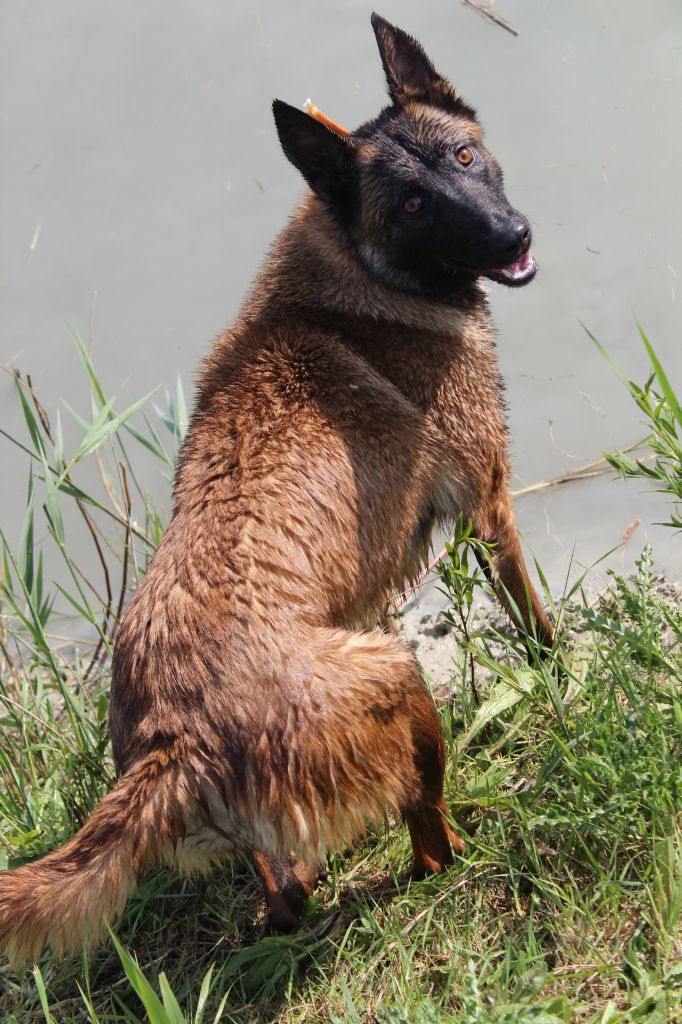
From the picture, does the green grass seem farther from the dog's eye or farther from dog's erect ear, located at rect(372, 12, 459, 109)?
dog's erect ear, located at rect(372, 12, 459, 109)

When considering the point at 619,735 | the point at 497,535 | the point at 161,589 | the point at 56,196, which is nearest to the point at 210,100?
the point at 56,196

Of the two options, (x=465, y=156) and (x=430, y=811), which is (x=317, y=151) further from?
(x=430, y=811)

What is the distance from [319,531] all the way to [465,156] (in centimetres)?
127

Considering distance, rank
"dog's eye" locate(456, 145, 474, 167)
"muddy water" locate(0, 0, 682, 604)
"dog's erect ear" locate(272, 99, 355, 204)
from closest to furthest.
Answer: "dog's erect ear" locate(272, 99, 355, 204) < "dog's eye" locate(456, 145, 474, 167) < "muddy water" locate(0, 0, 682, 604)

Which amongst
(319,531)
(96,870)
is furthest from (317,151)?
(96,870)

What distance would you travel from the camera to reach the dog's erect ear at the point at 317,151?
2691 mm

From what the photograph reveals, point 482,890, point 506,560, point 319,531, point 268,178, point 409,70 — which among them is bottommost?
point 482,890

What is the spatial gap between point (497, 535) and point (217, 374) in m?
0.97

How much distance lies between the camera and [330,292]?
9.39 feet

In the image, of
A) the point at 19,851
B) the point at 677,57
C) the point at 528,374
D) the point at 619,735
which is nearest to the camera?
the point at 619,735

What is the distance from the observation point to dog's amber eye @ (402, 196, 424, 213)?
9.11 ft

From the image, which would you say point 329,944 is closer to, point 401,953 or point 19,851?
point 401,953

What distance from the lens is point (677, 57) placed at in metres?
4.65

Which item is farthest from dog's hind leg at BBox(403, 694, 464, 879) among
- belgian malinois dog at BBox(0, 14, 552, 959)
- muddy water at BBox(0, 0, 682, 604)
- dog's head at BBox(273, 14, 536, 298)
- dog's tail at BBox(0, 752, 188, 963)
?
muddy water at BBox(0, 0, 682, 604)
